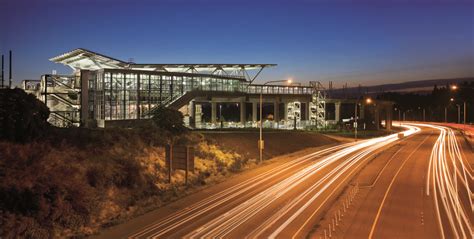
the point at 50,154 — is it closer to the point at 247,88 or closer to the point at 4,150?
the point at 4,150

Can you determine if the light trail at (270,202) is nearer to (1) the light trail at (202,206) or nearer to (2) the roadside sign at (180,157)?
(1) the light trail at (202,206)

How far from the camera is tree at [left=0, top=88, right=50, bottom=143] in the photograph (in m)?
21.6

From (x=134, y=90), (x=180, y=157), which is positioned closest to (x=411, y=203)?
(x=180, y=157)

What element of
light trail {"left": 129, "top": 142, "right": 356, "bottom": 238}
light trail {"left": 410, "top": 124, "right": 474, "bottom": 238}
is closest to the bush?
light trail {"left": 129, "top": 142, "right": 356, "bottom": 238}

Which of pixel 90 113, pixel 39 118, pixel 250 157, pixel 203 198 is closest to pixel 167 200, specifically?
pixel 203 198

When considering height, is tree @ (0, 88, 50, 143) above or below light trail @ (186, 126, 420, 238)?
above

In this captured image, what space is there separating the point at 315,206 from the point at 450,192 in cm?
907

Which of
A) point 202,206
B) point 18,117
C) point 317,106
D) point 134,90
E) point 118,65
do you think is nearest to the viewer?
point 202,206

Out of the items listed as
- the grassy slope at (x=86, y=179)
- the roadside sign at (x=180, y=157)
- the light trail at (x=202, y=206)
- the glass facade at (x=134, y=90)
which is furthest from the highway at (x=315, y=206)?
the glass facade at (x=134, y=90)

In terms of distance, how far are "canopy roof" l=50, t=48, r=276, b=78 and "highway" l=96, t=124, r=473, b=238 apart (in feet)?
133

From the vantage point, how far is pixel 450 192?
75.1 feet

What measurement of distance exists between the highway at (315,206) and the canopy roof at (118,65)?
40.6 metres

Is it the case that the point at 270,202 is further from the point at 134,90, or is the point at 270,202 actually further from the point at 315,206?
the point at 134,90

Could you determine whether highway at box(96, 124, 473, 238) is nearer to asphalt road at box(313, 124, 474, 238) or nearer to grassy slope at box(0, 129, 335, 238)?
asphalt road at box(313, 124, 474, 238)
